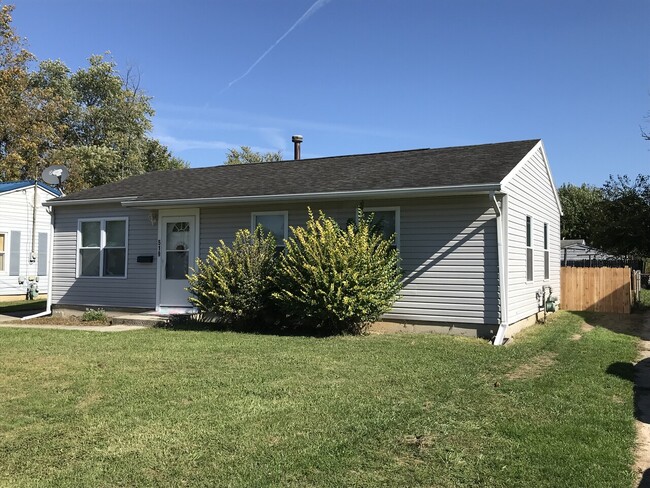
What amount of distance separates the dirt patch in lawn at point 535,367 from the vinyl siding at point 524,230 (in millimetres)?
1663

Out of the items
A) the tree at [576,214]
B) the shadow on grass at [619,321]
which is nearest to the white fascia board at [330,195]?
the shadow on grass at [619,321]

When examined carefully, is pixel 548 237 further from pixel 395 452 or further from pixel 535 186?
pixel 395 452

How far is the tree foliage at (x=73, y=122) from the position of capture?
82.6 feet

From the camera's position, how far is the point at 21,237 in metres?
18.9

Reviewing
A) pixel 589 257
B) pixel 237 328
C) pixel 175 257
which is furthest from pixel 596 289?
pixel 589 257

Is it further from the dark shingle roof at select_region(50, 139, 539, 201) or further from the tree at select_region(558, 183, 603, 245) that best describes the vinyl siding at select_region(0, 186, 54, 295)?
the tree at select_region(558, 183, 603, 245)

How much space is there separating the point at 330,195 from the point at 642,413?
20.9ft

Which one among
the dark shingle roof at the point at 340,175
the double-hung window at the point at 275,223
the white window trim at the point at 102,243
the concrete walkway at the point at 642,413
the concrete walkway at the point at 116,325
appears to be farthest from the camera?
Answer: the white window trim at the point at 102,243

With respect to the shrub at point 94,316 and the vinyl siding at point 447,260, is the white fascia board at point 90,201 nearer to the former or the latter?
the shrub at point 94,316

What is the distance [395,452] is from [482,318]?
5936mm

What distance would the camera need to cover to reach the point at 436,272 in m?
9.86

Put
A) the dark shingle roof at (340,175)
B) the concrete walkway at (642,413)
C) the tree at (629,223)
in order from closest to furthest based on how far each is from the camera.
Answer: the concrete walkway at (642,413) → the dark shingle roof at (340,175) → the tree at (629,223)

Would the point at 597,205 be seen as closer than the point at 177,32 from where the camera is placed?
No

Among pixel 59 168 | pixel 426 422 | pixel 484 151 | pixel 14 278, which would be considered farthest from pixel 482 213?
pixel 14 278
